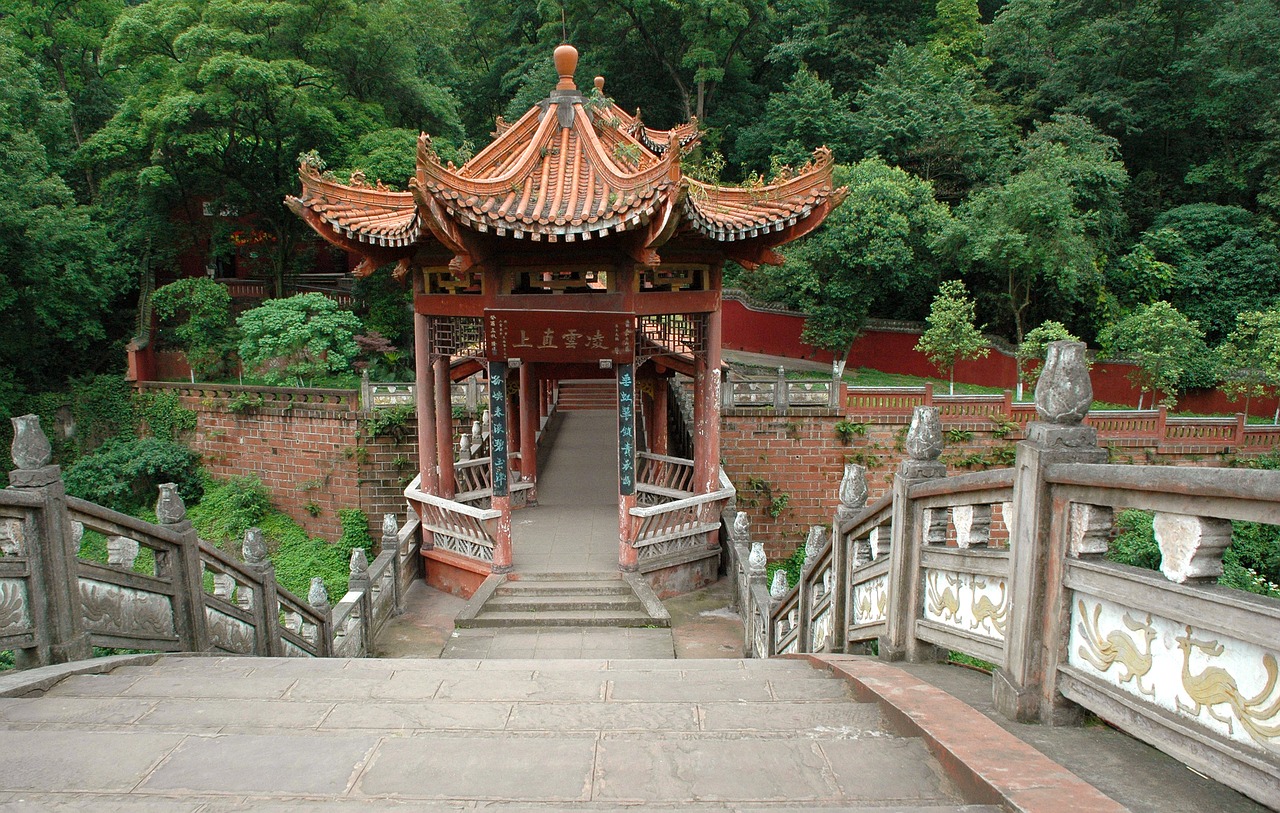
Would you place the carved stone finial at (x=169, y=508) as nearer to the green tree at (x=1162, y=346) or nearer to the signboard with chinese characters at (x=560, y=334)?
the signboard with chinese characters at (x=560, y=334)

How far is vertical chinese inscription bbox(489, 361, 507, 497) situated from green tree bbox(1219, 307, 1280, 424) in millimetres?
16753

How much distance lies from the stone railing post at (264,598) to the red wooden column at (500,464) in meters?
3.58

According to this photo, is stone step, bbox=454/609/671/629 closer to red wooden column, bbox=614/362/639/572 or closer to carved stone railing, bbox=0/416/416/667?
red wooden column, bbox=614/362/639/572

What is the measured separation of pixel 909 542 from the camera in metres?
4.07

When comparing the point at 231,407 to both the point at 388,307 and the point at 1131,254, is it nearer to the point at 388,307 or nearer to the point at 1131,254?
the point at 388,307

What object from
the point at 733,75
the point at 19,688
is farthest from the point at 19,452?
the point at 733,75

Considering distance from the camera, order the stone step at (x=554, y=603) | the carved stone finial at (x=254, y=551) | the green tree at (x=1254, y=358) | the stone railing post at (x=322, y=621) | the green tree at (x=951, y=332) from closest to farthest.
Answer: the carved stone finial at (x=254, y=551)
the stone railing post at (x=322, y=621)
the stone step at (x=554, y=603)
the green tree at (x=1254, y=358)
the green tree at (x=951, y=332)

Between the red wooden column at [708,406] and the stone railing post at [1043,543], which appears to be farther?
the red wooden column at [708,406]

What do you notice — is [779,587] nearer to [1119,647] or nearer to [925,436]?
[925,436]

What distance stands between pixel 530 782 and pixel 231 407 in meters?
17.8

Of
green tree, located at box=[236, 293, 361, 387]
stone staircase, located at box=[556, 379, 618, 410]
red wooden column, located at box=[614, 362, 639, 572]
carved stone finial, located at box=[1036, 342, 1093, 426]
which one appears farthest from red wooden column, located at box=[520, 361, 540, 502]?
carved stone finial, located at box=[1036, 342, 1093, 426]

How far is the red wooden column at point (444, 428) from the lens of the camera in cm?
1095

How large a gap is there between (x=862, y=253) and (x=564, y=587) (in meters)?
15.8

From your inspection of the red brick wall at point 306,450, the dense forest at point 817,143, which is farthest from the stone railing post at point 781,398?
the dense forest at point 817,143
